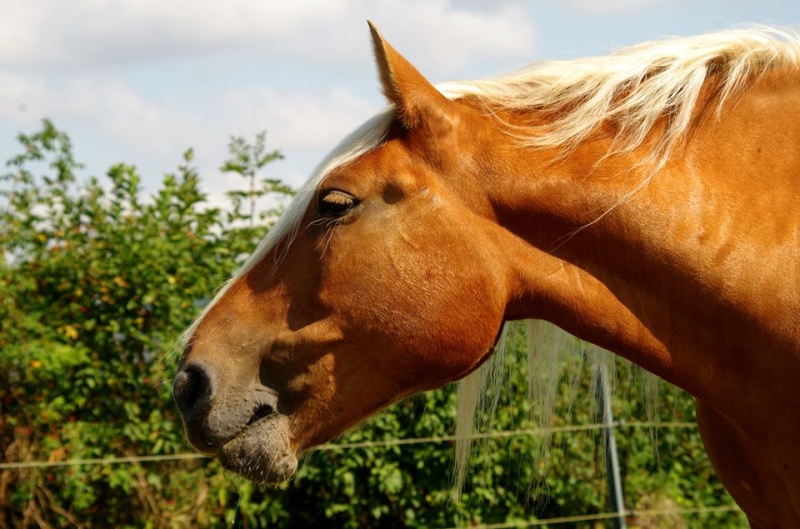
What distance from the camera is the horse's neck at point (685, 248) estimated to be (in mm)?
2537

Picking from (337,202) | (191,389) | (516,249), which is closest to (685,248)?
(516,249)

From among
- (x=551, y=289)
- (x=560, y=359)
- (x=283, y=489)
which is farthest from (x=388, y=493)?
(x=551, y=289)

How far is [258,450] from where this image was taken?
8.86ft

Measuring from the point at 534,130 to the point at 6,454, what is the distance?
15.5 ft

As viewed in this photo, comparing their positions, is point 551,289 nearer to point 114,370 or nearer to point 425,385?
point 425,385

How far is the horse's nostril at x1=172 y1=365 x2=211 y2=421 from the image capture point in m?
2.68

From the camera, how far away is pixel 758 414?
259 centimetres

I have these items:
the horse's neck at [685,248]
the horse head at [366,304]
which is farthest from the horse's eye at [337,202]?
the horse's neck at [685,248]

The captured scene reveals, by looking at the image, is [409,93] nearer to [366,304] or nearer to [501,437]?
[366,304]

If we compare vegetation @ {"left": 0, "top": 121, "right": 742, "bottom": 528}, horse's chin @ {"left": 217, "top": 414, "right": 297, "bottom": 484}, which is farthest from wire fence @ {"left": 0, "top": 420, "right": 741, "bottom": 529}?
horse's chin @ {"left": 217, "top": 414, "right": 297, "bottom": 484}

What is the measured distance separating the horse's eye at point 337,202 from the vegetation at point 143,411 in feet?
11.1

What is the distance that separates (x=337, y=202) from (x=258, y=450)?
76cm

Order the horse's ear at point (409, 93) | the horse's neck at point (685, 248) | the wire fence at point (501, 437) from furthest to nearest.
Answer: the wire fence at point (501, 437) < the horse's ear at point (409, 93) < the horse's neck at point (685, 248)

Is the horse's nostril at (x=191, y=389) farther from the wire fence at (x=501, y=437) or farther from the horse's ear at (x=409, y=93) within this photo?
the wire fence at (x=501, y=437)
